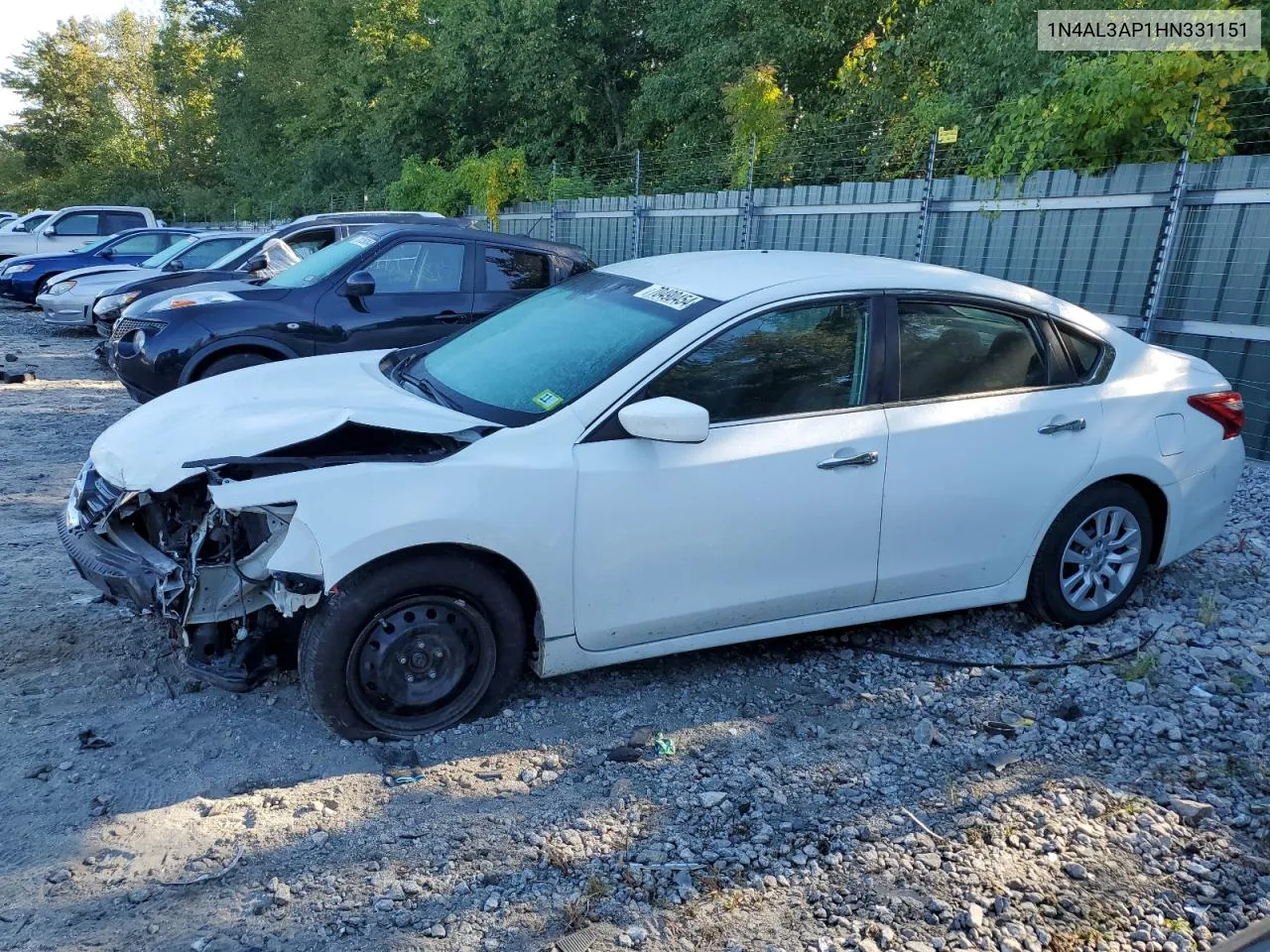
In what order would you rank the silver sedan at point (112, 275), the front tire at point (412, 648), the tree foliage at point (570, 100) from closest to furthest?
the front tire at point (412, 648)
the tree foliage at point (570, 100)
the silver sedan at point (112, 275)

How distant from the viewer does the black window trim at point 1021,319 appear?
400 centimetres

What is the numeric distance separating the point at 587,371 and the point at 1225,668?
10.1 feet

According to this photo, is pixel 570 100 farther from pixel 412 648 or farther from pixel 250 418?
pixel 412 648

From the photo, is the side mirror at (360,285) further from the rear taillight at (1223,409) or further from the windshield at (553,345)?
the rear taillight at (1223,409)

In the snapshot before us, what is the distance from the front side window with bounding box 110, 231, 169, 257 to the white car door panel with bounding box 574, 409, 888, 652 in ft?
51.8

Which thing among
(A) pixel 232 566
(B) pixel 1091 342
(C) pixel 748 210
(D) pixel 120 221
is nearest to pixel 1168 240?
(B) pixel 1091 342

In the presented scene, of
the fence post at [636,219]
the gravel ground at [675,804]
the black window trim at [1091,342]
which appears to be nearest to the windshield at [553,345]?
the gravel ground at [675,804]

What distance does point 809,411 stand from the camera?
12.6 ft

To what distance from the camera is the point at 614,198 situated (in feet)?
53.5

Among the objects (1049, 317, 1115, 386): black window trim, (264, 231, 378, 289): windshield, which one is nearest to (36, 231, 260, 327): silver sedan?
(264, 231, 378, 289): windshield

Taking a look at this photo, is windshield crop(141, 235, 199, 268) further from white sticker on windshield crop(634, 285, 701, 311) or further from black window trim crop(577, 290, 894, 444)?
black window trim crop(577, 290, 894, 444)

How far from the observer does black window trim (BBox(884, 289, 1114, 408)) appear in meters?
4.00

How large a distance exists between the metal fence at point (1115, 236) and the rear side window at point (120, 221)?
13.8 m

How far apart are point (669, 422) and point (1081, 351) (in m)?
2.23
